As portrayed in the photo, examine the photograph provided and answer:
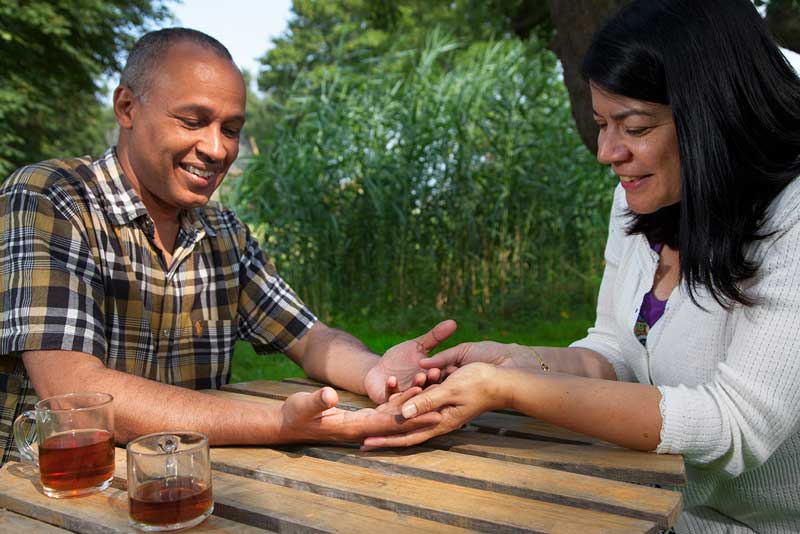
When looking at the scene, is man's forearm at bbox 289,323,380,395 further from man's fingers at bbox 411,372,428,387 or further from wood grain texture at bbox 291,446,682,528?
wood grain texture at bbox 291,446,682,528

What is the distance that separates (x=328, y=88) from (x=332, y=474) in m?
5.41

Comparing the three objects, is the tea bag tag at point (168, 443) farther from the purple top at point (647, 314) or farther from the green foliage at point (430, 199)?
the green foliage at point (430, 199)

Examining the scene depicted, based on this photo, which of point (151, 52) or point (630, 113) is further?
point (151, 52)

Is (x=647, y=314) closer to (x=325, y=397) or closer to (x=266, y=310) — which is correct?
(x=325, y=397)

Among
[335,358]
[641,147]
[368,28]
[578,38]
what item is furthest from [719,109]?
[368,28]

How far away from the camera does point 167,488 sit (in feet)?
3.91

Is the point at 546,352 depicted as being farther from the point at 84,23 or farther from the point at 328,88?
the point at 84,23

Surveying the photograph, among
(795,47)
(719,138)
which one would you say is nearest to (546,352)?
(719,138)

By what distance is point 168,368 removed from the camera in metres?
2.24

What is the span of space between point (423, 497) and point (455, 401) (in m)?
0.38

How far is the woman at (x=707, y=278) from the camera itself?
1.59 m

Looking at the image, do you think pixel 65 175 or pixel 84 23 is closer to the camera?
pixel 65 175

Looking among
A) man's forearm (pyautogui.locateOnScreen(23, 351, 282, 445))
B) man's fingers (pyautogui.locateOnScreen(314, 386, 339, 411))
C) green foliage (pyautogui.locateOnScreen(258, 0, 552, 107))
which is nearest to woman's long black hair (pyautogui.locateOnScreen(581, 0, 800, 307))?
man's fingers (pyautogui.locateOnScreen(314, 386, 339, 411))

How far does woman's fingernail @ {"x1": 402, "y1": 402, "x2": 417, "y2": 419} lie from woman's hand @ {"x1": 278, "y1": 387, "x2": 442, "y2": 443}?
0.05ft
